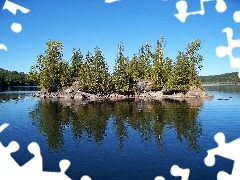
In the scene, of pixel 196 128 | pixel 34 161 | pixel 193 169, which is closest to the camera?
pixel 34 161

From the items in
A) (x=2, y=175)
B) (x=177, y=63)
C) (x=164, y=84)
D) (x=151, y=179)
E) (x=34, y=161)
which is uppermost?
(x=177, y=63)

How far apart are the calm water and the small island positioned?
27638 millimetres

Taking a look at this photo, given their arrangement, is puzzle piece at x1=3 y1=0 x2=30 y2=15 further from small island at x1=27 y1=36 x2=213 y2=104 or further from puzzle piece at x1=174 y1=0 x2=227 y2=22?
small island at x1=27 y1=36 x2=213 y2=104

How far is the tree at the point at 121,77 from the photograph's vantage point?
6134 cm

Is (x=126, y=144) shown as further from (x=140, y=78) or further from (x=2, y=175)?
(x=140, y=78)

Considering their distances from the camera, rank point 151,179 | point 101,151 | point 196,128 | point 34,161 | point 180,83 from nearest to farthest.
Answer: point 34,161 < point 151,179 < point 101,151 < point 196,128 < point 180,83

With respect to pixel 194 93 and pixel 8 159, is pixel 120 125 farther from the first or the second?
pixel 194 93

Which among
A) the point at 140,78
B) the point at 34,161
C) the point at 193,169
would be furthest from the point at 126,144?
the point at 140,78

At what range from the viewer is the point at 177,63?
62.8 meters

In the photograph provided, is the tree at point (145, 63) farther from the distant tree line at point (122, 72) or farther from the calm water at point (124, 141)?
the calm water at point (124, 141)

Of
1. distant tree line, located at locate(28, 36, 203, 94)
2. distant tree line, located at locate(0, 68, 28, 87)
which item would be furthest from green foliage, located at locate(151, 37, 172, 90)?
distant tree line, located at locate(0, 68, 28, 87)

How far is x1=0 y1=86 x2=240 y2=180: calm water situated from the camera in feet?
48.8

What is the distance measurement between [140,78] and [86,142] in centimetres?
4881

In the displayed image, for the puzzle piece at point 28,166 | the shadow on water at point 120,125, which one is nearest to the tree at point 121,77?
the shadow on water at point 120,125
